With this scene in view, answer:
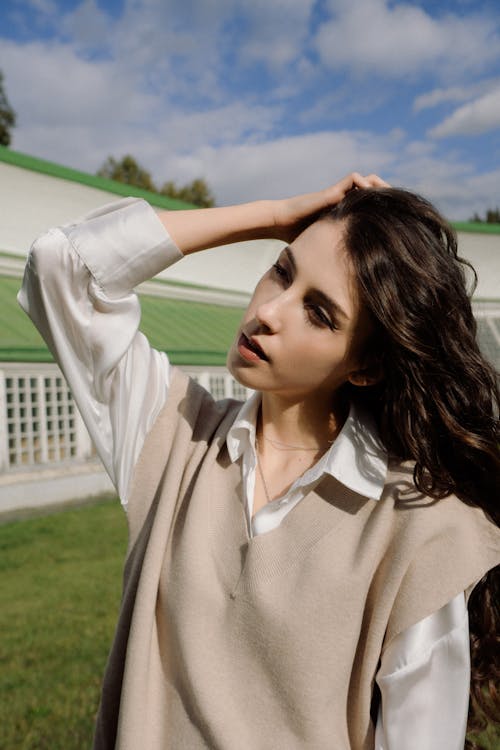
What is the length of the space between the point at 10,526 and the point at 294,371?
6551 mm

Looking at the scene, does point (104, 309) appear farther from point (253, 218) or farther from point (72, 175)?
point (72, 175)

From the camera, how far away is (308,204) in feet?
5.90

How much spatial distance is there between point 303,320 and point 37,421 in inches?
296

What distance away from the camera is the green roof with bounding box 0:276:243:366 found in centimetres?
789

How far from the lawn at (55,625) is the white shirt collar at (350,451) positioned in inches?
53.4

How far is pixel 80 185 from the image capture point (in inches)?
417

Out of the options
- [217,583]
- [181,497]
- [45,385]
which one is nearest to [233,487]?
[181,497]

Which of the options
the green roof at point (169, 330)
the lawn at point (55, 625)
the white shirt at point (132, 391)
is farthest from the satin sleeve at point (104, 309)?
the green roof at point (169, 330)

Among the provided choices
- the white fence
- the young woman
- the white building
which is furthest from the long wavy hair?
the white fence

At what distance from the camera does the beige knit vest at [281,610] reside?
4.74ft

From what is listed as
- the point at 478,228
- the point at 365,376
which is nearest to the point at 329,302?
the point at 365,376

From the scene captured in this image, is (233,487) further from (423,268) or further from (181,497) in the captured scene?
(423,268)

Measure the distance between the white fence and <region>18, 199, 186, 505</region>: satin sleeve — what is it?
6.73 m

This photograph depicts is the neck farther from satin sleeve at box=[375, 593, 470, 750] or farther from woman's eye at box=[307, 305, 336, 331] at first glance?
satin sleeve at box=[375, 593, 470, 750]
